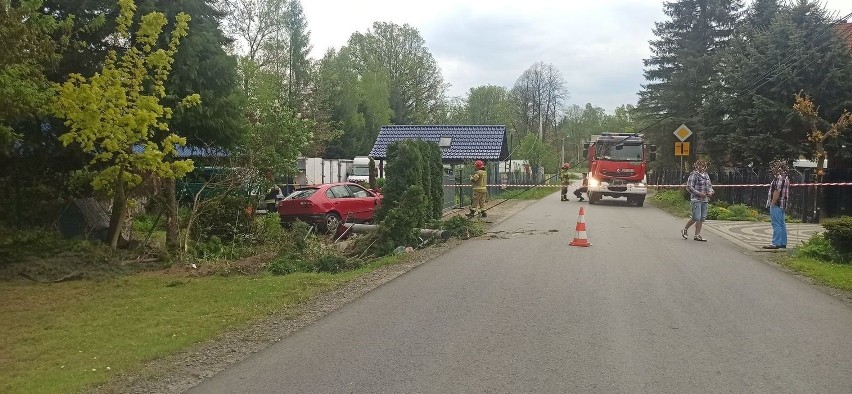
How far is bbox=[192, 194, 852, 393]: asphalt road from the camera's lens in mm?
5695

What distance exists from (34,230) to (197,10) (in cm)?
520

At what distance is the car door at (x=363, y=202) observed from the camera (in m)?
19.7

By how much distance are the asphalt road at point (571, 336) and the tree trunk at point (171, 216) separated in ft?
16.4

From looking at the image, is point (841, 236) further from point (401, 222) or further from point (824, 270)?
point (401, 222)

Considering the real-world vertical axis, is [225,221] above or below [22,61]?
below

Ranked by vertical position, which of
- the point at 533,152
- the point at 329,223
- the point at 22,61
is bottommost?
the point at 329,223

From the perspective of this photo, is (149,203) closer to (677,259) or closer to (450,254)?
(450,254)

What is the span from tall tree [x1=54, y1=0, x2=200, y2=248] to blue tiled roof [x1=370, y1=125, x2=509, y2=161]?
21.8 m

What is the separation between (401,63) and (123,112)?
60807 millimetres

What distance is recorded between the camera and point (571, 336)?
7074mm

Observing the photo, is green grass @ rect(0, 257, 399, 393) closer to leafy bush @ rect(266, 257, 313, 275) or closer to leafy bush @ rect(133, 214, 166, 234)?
leafy bush @ rect(266, 257, 313, 275)

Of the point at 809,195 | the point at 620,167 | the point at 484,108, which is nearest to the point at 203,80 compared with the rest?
the point at 809,195

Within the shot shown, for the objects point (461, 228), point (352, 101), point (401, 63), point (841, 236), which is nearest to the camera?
point (841, 236)

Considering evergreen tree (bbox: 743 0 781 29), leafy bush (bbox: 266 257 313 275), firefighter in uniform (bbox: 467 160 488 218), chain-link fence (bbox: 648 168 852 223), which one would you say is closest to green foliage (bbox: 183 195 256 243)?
leafy bush (bbox: 266 257 313 275)
